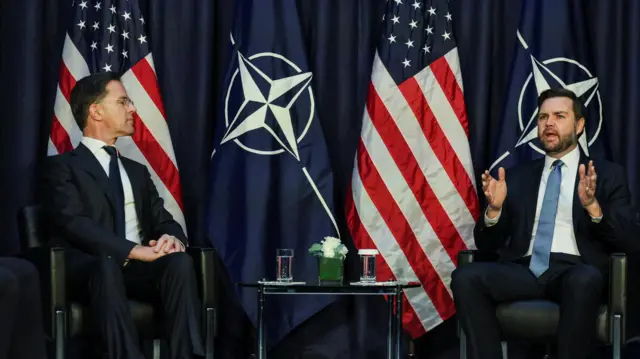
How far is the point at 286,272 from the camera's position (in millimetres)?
4832

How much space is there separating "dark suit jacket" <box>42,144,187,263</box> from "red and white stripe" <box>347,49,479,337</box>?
1.06 meters

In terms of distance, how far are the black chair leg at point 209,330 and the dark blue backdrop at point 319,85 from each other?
996 millimetres

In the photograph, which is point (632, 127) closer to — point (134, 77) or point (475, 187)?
point (475, 187)

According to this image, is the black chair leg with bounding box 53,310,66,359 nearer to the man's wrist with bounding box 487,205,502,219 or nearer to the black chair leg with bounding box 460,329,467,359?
the black chair leg with bounding box 460,329,467,359

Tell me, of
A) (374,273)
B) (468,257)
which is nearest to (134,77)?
(374,273)

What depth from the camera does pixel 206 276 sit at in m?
4.60

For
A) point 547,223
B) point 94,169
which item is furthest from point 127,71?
point 547,223

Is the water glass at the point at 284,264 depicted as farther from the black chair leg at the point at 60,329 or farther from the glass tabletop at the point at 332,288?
the black chair leg at the point at 60,329

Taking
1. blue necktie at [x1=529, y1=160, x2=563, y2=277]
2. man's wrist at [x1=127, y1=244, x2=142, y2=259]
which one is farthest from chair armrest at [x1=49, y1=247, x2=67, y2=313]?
blue necktie at [x1=529, y1=160, x2=563, y2=277]

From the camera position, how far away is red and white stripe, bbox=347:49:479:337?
17.2ft

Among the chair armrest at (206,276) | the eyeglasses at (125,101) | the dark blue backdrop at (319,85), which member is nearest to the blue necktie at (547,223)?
the dark blue backdrop at (319,85)

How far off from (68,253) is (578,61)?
276 centimetres

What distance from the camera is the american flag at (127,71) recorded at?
5.31 metres

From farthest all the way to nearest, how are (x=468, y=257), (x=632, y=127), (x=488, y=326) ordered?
1. (x=632, y=127)
2. (x=468, y=257)
3. (x=488, y=326)
